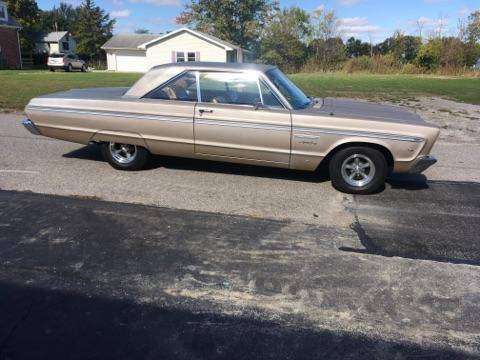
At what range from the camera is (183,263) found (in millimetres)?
3646

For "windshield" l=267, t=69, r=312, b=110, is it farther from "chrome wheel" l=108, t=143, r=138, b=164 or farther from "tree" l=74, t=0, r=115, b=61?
"tree" l=74, t=0, r=115, b=61

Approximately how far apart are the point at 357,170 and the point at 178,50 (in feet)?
129

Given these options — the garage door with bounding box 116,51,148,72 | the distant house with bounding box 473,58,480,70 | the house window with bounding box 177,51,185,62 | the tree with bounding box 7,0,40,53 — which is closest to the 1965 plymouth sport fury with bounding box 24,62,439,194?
the distant house with bounding box 473,58,480,70

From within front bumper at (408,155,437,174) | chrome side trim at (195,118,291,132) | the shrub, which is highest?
the shrub

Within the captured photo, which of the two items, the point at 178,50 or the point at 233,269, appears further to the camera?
the point at 178,50

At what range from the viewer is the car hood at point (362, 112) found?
17.8 feet

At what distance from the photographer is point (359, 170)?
217 inches

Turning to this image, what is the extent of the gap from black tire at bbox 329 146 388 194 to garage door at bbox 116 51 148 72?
4443 cm

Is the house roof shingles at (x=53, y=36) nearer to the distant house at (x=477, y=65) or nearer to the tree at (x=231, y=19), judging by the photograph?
the tree at (x=231, y=19)

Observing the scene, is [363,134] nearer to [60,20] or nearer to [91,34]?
[91,34]

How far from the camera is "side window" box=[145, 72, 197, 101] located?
583 centimetres

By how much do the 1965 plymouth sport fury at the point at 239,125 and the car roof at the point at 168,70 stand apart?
0.5 inches

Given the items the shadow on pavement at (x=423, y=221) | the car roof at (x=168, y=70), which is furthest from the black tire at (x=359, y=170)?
the car roof at (x=168, y=70)

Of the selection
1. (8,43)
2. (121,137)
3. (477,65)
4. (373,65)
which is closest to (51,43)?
(8,43)
